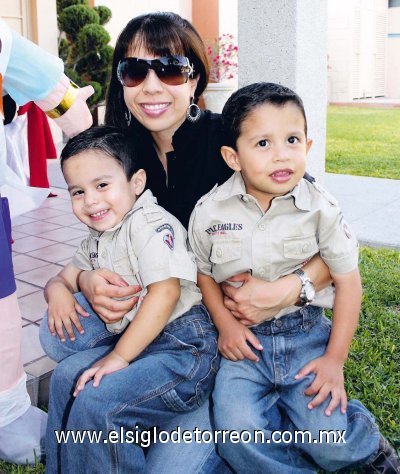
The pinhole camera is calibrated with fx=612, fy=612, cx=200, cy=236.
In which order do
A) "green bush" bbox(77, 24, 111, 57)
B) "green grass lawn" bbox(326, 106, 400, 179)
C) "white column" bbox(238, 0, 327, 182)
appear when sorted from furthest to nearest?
"green bush" bbox(77, 24, 111, 57)
"green grass lawn" bbox(326, 106, 400, 179)
"white column" bbox(238, 0, 327, 182)

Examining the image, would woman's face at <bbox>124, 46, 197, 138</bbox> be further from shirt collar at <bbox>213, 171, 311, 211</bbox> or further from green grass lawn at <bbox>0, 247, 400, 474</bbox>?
green grass lawn at <bbox>0, 247, 400, 474</bbox>

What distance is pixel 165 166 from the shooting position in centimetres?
210

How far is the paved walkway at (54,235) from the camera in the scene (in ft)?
8.19

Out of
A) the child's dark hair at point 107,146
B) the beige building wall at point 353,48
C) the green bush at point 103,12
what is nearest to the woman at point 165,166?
the child's dark hair at point 107,146

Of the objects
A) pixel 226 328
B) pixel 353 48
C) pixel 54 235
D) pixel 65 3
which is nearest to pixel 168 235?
pixel 226 328

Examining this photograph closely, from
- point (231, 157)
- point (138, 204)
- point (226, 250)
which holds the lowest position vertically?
point (226, 250)

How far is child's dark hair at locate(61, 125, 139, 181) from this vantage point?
1799 millimetres

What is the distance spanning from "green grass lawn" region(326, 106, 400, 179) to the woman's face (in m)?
5.09

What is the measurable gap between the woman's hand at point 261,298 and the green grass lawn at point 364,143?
5.19 m

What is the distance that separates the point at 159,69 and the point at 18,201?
31.4 inches

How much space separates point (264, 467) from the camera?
165 cm

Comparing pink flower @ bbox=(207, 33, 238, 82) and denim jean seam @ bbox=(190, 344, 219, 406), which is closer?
denim jean seam @ bbox=(190, 344, 219, 406)

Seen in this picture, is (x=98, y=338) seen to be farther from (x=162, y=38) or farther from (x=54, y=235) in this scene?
(x=54, y=235)

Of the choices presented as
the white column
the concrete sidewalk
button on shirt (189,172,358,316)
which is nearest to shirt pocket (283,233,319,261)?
button on shirt (189,172,358,316)
